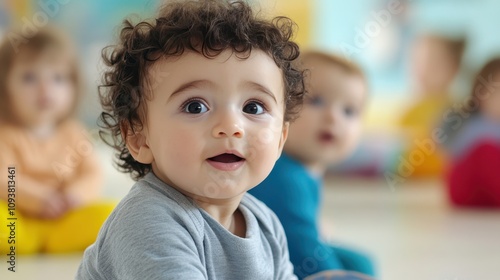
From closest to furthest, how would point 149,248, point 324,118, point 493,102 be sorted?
point 149,248, point 324,118, point 493,102

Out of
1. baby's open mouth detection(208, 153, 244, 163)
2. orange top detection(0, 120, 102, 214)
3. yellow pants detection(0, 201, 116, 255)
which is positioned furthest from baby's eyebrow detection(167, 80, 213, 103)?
orange top detection(0, 120, 102, 214)

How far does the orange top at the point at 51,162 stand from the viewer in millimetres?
2504

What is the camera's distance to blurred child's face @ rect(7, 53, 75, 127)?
255cm

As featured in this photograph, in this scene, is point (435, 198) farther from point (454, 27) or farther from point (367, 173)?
point (454, 27)

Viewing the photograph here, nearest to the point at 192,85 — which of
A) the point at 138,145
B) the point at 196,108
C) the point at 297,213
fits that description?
the point at 196,108

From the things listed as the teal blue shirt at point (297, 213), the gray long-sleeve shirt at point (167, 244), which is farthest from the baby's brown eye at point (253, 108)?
the teal blue shirt at point (297, 213)

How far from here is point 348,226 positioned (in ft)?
9.74

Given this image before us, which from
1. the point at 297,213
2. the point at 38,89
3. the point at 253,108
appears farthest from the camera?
the point at 38,89

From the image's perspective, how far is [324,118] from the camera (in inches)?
78.0

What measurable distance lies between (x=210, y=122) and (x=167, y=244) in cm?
18

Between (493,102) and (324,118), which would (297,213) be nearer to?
(324,118)

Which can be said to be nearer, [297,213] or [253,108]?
[253,108]

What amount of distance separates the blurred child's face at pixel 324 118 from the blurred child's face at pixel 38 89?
3.21 feet

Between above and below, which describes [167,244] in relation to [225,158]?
below
